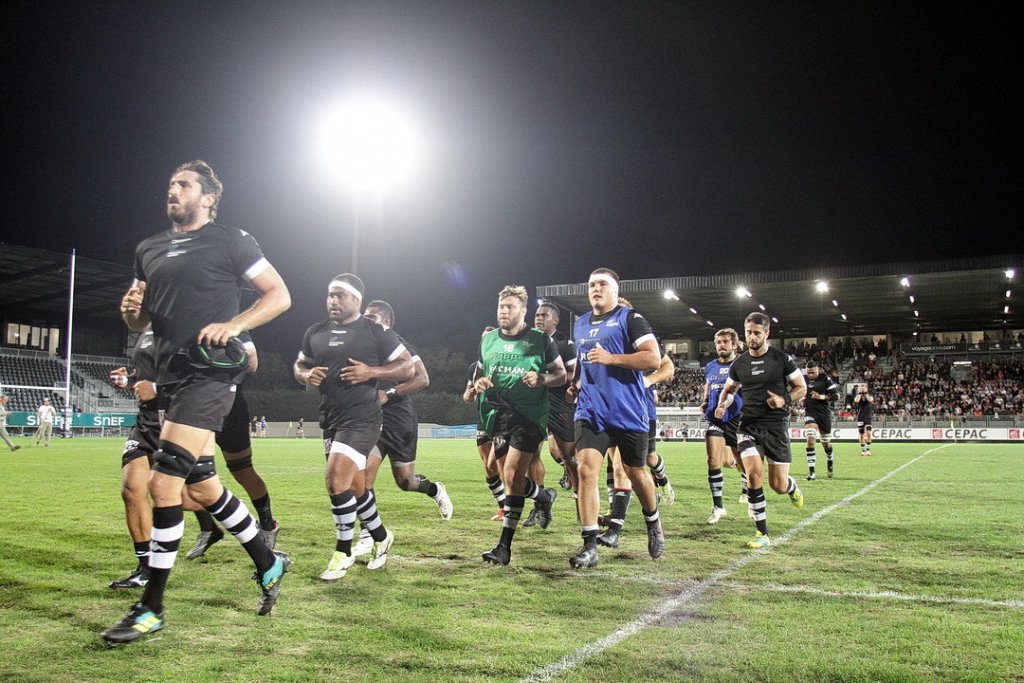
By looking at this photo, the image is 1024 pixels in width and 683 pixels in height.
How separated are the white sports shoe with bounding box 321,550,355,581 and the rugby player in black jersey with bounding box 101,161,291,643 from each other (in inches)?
33.6

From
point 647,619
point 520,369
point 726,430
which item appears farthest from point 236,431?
point 726,430

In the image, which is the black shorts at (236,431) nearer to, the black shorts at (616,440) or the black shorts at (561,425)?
the black shorts at (616,440)

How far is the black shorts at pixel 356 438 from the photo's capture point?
18.9 feet

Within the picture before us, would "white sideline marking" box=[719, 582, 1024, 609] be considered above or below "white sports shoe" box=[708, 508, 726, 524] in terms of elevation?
above

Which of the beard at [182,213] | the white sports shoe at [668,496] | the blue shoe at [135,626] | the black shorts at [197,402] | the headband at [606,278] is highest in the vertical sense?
the beard at [182,213]

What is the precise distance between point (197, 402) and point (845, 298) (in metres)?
43.7

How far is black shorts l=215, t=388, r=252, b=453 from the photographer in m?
6.00

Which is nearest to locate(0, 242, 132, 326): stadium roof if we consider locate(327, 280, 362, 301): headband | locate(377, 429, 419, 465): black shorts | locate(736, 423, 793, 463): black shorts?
locate(377, 429, 419, 465): black shorts

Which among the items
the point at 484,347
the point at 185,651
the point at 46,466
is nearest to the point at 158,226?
the point at 46,466

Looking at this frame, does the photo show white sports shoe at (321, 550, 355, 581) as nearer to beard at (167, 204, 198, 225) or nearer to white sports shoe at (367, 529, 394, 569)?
white sports shoe at (367, 529, 394, 569)

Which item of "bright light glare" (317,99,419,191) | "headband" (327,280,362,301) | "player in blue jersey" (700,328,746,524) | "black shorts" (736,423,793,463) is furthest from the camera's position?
"bright light glare" (317,99,419,191)

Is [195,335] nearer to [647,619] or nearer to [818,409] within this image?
[647,619]

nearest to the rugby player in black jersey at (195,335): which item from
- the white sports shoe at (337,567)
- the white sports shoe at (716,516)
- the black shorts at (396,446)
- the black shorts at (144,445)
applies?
the white sports shoe at (337,567)

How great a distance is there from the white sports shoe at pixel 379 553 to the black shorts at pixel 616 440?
1742 mm
